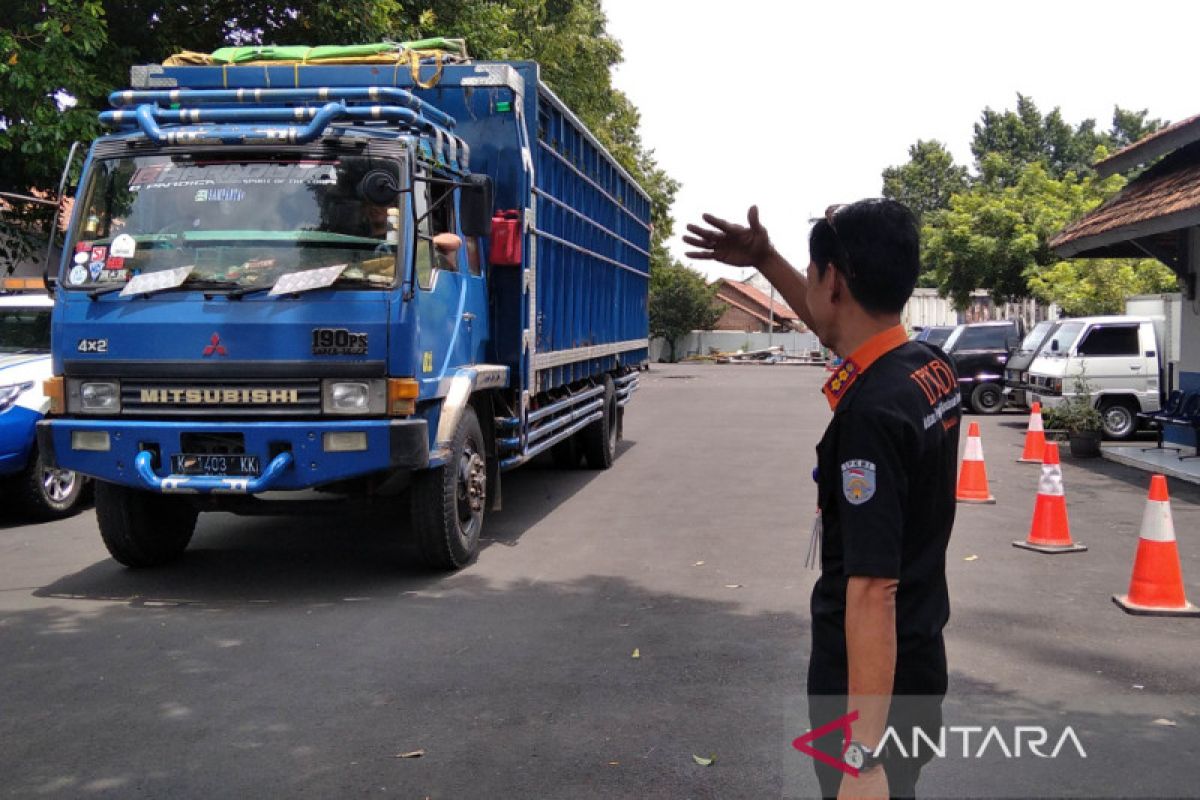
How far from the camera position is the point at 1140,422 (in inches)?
706

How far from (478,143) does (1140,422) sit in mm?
13243

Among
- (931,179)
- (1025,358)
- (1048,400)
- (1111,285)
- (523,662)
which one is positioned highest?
(931,179)

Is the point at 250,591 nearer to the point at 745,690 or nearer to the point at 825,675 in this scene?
the point at 745,690

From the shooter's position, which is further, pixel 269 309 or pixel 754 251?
pixel 269 309


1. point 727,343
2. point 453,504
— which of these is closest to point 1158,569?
point 453,504

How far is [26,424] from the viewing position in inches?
375

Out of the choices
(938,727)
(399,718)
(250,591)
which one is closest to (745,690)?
(399,718)

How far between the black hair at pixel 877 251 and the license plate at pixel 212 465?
5059 millimetres

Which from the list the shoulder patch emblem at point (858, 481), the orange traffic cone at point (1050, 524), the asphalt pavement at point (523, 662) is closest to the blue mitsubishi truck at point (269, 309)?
the asphalt pavement at point (523, 662)

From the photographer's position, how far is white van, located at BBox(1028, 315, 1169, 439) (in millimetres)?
17781

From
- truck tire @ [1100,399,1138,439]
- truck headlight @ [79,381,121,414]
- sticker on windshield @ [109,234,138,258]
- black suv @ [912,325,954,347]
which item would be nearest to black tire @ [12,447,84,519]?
truck headlight @ [79,381,121,414]

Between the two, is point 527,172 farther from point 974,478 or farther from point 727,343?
point 727,343

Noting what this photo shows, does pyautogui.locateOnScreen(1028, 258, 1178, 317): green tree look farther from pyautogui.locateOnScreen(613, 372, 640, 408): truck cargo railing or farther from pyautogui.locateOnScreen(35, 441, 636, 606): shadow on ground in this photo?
pyautogui.locateOnScreen(35, 441, 636, 606): shadow on ground

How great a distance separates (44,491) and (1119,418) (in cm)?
1508
